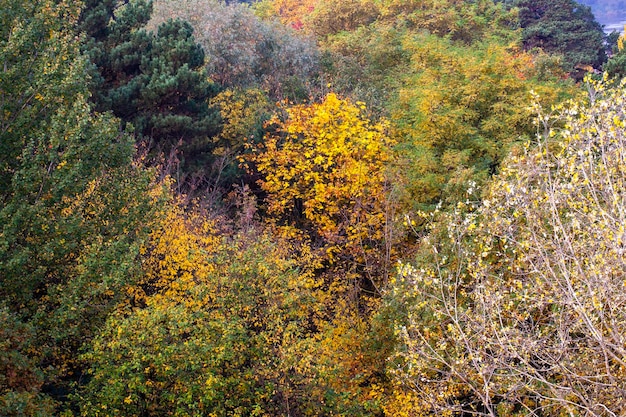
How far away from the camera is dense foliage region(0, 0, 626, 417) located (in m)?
9.05

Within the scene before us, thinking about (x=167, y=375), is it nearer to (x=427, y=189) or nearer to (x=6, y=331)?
(x=6, y=331)

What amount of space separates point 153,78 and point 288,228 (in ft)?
24.7

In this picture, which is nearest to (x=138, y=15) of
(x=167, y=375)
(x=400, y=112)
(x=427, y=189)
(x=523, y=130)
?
(x=400, y=112)

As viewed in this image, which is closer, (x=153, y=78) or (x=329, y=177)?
(x=153, y=78)

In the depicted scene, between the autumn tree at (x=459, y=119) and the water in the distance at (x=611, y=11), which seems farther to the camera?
the water in the distance at (x=611, y=11)

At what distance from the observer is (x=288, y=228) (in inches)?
933

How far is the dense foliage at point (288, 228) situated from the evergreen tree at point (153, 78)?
0.32 ft

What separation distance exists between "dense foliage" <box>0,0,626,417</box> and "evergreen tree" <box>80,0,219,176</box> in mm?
99

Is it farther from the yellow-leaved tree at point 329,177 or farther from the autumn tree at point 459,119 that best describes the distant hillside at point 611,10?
the yellow-leaved tree at point 329,177

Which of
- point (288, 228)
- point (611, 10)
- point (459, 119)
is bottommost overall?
point (288, 228)

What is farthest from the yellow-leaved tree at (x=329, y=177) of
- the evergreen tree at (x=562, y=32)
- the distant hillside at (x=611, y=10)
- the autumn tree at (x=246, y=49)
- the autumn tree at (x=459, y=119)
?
the distant hillside at (x=611, y=10)

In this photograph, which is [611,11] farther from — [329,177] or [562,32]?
[329,177]

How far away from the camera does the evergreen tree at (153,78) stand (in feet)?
79.6

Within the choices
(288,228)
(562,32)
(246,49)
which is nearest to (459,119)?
(288,228)
